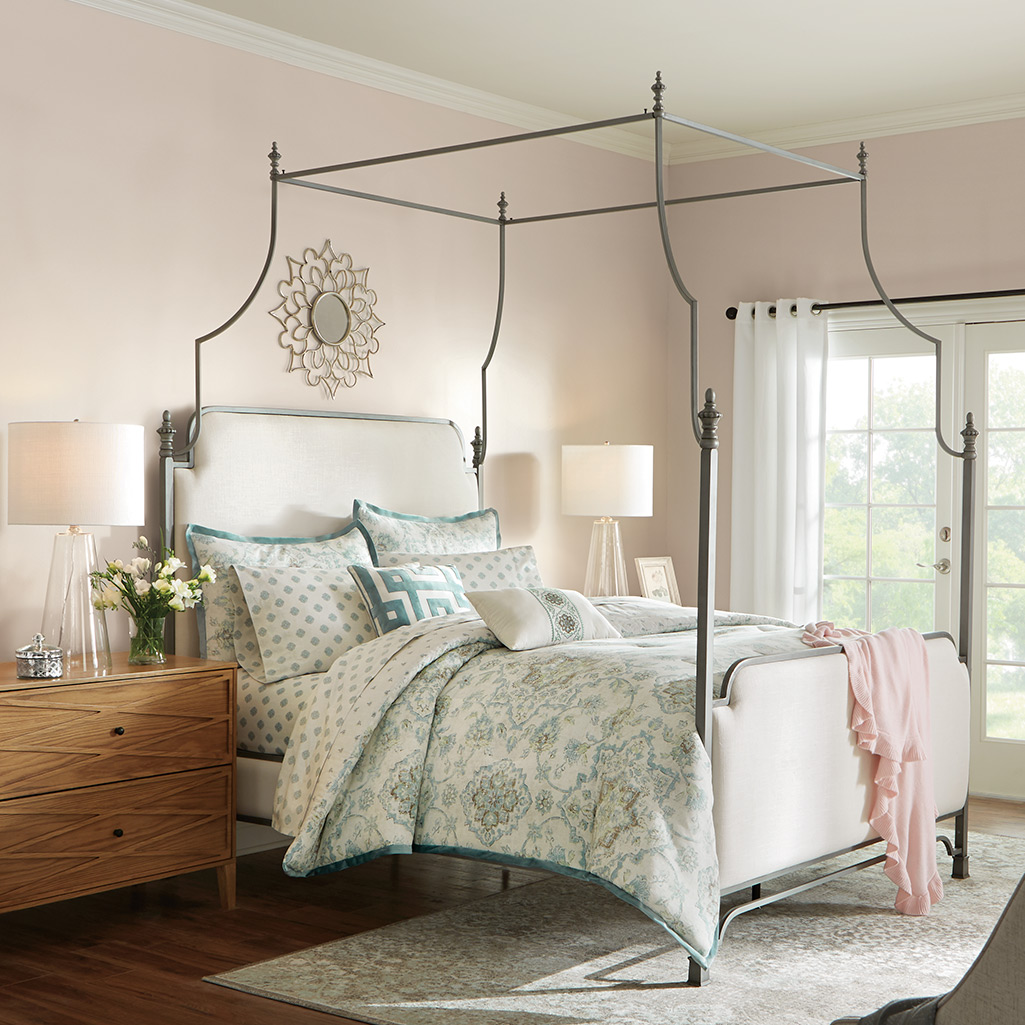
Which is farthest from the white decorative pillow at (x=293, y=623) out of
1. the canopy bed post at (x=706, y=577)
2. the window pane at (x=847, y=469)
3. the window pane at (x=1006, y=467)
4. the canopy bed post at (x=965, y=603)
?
the window pane at (x=1006, y=467)

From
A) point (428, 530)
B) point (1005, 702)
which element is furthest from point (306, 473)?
point (1005, 702)

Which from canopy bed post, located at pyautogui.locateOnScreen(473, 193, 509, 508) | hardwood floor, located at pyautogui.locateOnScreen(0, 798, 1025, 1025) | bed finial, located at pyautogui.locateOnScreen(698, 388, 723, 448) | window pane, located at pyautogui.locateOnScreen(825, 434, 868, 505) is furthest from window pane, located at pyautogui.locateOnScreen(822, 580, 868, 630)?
bed finial, located at pyautogui.locateOnScreen(698, 388, 723, 448)

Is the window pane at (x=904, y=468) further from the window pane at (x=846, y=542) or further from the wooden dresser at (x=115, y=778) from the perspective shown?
the wooden dresser at (x=115, y=778)

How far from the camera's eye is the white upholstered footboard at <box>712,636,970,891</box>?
323 cm

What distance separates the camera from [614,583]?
561 centimetres

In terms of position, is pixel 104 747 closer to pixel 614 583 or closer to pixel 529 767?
pixel 529 767

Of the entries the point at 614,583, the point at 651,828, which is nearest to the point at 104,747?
the point at 651,828

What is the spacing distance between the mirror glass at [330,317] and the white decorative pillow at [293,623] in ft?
3.44

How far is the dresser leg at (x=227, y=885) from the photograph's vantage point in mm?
3818

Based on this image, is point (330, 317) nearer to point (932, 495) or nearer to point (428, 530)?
point (428, 530)

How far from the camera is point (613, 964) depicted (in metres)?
3.34

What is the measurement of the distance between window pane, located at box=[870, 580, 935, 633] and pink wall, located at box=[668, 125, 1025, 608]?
2.19 ft

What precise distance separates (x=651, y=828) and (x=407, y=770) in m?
0.76

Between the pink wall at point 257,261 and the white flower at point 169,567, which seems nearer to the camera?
the white flower at point 169,567
